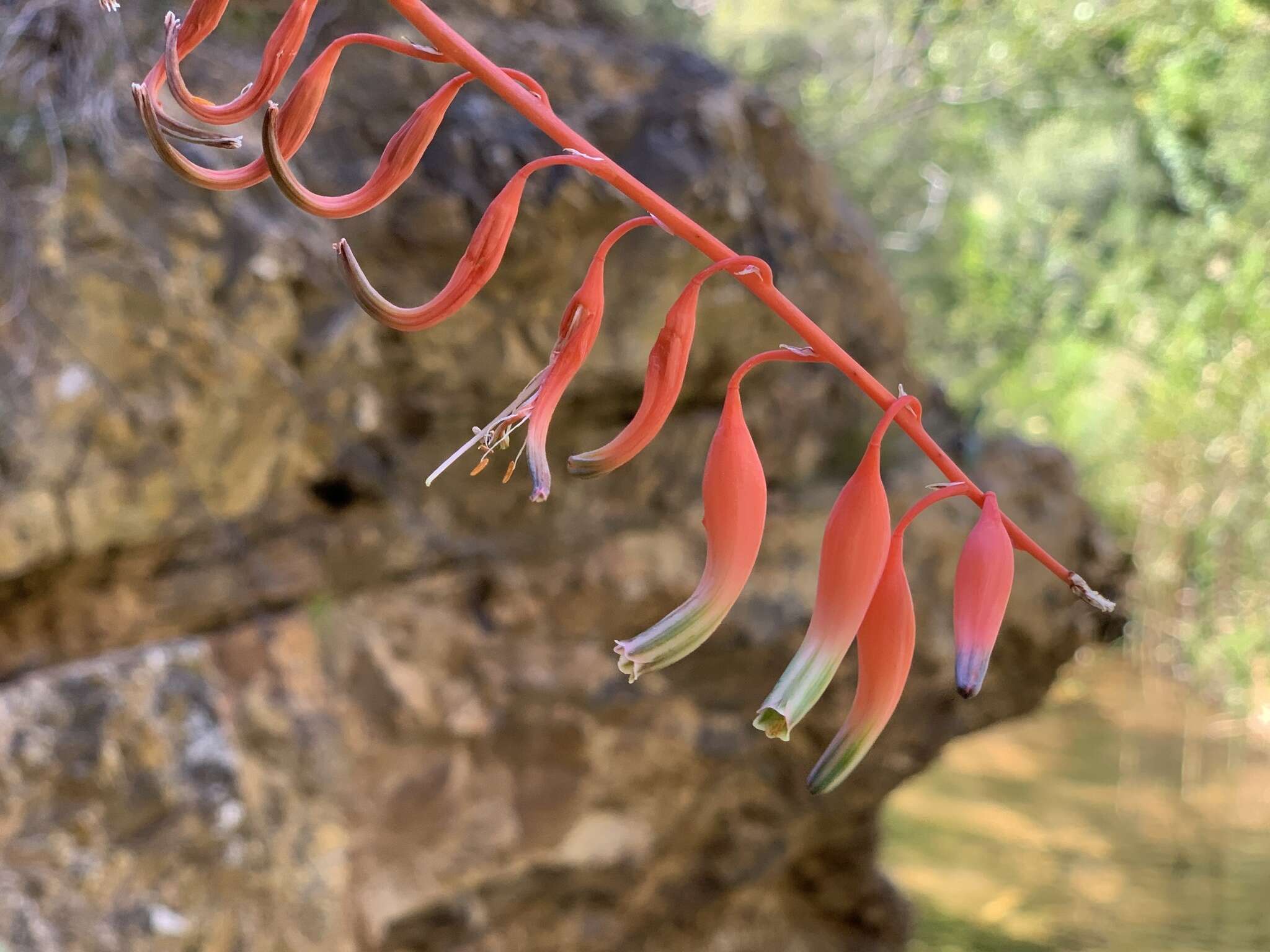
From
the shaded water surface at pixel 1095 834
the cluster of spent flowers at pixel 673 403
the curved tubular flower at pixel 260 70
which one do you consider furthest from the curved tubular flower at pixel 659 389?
the shaded water surface at pixel 1095 834

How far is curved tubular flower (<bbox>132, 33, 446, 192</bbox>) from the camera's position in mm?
247

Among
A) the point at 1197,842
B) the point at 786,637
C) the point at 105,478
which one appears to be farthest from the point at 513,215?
the point at 1197,842

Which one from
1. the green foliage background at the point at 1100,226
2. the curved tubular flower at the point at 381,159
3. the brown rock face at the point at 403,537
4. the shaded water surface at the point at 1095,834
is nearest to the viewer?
the curved tubular flower at the point at 381,159

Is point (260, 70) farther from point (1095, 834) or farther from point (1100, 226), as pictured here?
point (1100, 226)

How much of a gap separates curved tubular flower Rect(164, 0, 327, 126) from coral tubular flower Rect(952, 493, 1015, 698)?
203 millimetres

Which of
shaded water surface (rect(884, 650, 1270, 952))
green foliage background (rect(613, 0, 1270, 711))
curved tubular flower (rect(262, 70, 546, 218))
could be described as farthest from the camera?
green foliage background (rect(613, 0, 1270, 711))

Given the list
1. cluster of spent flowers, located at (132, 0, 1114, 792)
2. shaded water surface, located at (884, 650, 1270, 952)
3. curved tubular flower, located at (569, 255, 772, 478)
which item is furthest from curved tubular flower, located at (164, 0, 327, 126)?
shaded water surface, located at (884, 650, 1270, 952)

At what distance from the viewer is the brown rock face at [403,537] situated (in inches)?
41.9

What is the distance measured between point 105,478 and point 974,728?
1398 millimetres

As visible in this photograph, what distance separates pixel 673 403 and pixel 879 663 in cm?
9

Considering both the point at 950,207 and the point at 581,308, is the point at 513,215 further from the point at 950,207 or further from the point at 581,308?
the point at 950,207

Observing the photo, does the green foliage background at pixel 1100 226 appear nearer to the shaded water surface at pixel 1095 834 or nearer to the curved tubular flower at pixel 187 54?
the shaded water surface at pixel 1095 834

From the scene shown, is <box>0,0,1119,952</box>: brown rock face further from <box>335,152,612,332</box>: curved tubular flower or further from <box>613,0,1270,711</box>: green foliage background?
<box>613,0,1270,711</box>: green foliage background

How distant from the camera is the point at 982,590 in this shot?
30 centimetres
